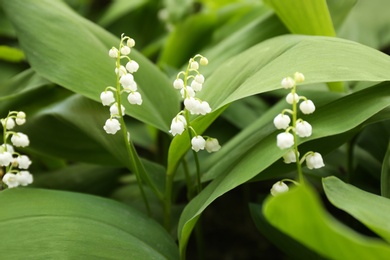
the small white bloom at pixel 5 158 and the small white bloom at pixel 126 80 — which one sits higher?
the small white bloom at pixel 126 80

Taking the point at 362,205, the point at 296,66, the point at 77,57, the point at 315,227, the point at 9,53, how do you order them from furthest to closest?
the point at 9,53, the point at 77,57, the point at 296,66, the point at 362,205, the point at 315,227

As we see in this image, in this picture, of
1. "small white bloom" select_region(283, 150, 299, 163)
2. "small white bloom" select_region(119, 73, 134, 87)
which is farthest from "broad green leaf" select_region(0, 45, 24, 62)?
"small white bloom" select_region(283, 150, 299, 163)

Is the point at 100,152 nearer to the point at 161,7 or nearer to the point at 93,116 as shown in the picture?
the point at 93,116

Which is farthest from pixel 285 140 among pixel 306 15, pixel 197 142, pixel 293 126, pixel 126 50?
pixel 306 15

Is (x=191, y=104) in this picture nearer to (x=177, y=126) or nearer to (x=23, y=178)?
(x=177, y=126)

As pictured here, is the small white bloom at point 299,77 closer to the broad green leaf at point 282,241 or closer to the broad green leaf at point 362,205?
the broad green leaf at point 362,205

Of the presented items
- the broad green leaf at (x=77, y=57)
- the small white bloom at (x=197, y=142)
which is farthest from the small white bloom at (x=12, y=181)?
the small white bloom at (x=197, y=142)

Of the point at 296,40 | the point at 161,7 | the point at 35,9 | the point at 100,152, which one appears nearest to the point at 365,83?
the point at 296,40
